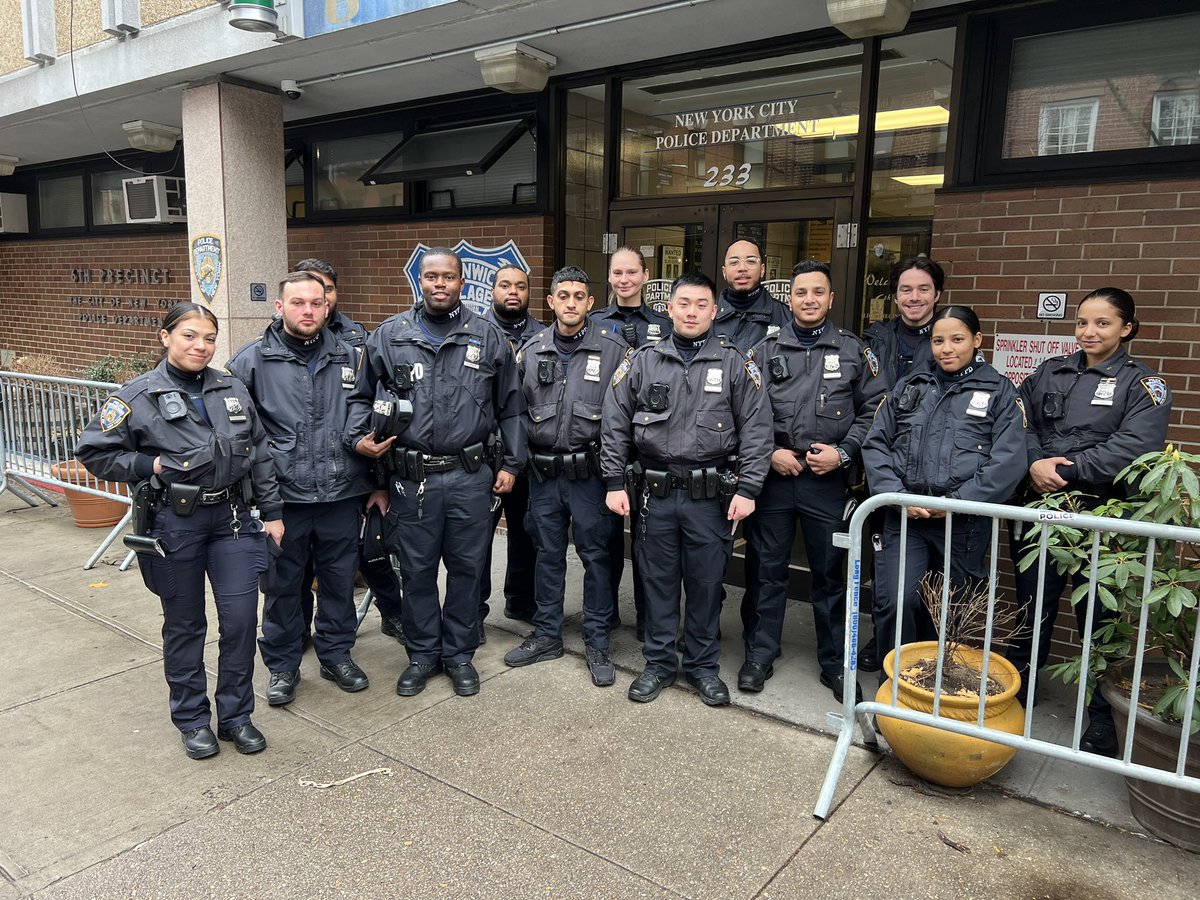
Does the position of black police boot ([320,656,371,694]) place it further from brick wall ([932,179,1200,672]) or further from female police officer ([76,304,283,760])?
brick wall ([932,179,1200,672])

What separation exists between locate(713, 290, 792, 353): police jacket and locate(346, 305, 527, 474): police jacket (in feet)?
4.02

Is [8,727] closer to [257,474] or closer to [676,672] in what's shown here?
[257,474]

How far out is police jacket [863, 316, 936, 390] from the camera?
4273 millimetres

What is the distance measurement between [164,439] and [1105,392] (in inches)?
151

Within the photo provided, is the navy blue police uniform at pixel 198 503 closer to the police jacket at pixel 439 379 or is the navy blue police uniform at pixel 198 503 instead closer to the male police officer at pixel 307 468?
the male police officer at pixel 307 468

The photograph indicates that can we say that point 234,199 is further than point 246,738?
Yes

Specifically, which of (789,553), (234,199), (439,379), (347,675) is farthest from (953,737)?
(234,199)

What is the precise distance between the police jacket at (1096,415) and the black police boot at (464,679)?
2.73 meters

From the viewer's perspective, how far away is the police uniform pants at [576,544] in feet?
14.6

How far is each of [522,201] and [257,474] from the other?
3.88 m

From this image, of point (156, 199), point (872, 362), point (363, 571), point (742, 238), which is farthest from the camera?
point (156, 199)

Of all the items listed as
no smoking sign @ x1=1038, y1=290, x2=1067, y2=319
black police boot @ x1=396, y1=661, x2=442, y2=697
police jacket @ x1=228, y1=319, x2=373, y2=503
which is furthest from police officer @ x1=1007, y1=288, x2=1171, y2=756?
police jacket @ x1=228, y1=319, x2=373, y2=503

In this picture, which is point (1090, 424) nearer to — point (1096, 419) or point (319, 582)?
point (1096, 419)

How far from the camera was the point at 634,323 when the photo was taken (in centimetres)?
485
